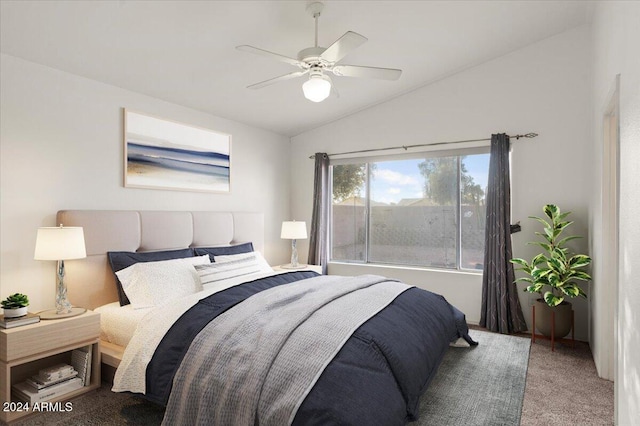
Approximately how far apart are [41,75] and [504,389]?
419 cm

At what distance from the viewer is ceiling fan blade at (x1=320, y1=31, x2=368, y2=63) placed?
7.76 ft

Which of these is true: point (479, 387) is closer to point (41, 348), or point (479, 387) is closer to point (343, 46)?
point (343, 46)

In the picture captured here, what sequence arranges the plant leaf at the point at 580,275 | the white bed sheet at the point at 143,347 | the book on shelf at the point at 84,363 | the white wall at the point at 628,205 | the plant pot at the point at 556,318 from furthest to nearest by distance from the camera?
the plant pot at the point at 556,318 < the plant leaf at the point at 580,275 < the book on shelf at the point at 84,363 < the white bed sheet at the point at 143,347 < the white wall at the point at 628,205

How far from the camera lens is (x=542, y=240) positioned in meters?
4.07

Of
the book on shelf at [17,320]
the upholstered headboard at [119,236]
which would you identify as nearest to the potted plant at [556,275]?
the upholstered headboard at [119,236]

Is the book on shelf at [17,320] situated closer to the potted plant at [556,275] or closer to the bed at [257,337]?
the bed at [257,337]

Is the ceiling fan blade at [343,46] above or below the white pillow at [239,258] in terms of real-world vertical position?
above

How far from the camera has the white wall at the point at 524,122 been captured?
388 centimetres

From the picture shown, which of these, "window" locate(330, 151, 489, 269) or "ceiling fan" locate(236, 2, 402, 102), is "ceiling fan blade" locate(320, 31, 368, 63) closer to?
"ceiling fan" locate(236, 2, 402, 102)

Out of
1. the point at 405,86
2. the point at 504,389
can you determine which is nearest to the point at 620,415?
the point at 504,389

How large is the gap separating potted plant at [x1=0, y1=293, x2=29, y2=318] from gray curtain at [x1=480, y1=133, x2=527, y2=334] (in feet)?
13.6

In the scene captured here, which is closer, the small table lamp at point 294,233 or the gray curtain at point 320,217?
the small table lamp at point 294,233

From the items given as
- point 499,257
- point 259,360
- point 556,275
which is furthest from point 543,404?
point 259,360

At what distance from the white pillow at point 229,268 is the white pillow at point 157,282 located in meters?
0.10
